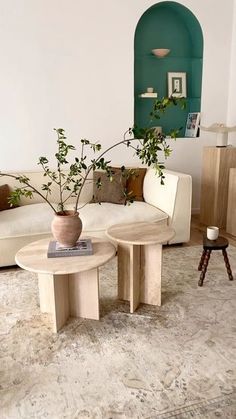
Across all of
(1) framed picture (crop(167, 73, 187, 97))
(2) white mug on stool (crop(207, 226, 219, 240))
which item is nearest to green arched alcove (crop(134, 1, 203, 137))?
(1) framed picture (crop(167, 73, 187, 97))

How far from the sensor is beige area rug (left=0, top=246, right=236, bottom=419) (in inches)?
58.6

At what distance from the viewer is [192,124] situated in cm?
425

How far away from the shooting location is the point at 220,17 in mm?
3949

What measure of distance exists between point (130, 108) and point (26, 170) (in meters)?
1.29

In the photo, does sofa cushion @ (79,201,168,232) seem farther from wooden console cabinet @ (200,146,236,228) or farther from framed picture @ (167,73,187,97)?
framed picture @ (167,73,187,97)

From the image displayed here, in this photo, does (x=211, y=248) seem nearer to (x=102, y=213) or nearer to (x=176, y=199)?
(x=176, y=199)

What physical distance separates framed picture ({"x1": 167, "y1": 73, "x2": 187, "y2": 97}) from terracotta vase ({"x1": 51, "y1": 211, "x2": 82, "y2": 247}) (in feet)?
→ 9.06

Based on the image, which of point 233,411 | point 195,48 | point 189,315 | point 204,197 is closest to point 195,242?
point 204,197

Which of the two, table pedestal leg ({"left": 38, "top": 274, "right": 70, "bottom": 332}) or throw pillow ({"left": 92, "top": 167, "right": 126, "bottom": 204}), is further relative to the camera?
throw pillow ({"left": 92, "top": 167, "right": 126, "bottom": 204})

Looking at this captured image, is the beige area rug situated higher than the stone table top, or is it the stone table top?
the stone table top

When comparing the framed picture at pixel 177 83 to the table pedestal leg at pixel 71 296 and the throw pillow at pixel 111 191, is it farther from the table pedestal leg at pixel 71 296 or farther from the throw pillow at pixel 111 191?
Result: the table pedestal leg at pixel 71 296

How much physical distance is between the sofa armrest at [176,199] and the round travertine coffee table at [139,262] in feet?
2.56

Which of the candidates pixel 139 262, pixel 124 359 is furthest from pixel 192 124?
pixel 124 359

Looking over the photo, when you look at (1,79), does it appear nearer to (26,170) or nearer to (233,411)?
(26,170)
